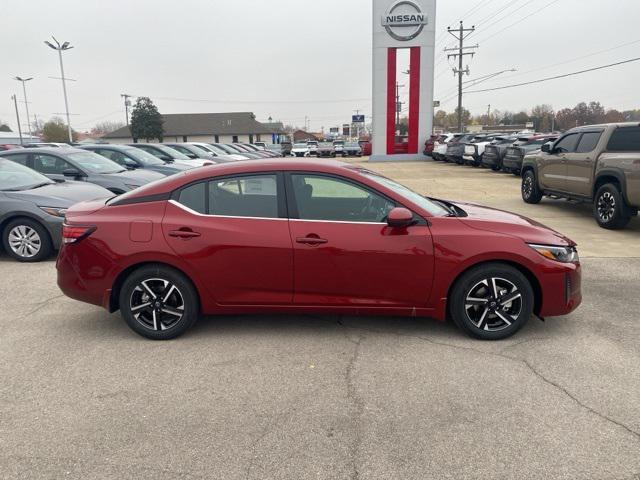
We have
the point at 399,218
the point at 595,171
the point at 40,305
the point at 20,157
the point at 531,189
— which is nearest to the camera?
the point at 399,218

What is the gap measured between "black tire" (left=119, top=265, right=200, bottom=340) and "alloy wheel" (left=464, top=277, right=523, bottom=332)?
2.40 meters

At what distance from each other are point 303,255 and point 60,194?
16.8 feet

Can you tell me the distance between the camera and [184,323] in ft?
14.0

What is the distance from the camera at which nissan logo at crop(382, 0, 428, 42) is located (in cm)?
3200

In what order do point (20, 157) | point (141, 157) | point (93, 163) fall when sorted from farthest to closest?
1. point (141, 157)
2. point (93, 163)
3. point (20, 157)

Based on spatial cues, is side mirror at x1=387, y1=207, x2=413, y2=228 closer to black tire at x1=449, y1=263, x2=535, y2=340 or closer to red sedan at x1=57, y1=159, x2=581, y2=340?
red sedan at x1=57, y1=159, x2=581, y2=340

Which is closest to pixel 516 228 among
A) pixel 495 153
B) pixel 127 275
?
pixel 127 275

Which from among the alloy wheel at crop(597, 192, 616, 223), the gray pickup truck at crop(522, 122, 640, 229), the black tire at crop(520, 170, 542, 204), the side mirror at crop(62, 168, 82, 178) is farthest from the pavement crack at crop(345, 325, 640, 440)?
the black tire at crop(520, 170, 542, 204)

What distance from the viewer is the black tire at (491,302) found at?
407cm

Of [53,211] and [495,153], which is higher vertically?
[495,153]

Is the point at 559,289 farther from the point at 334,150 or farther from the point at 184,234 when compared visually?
the point at 334,150

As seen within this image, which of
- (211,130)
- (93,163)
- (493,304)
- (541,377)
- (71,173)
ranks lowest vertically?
(541,377)

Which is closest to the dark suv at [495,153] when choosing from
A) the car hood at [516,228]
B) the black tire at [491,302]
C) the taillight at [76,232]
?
the car hood at [516,228]

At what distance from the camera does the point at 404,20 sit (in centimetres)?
3212
